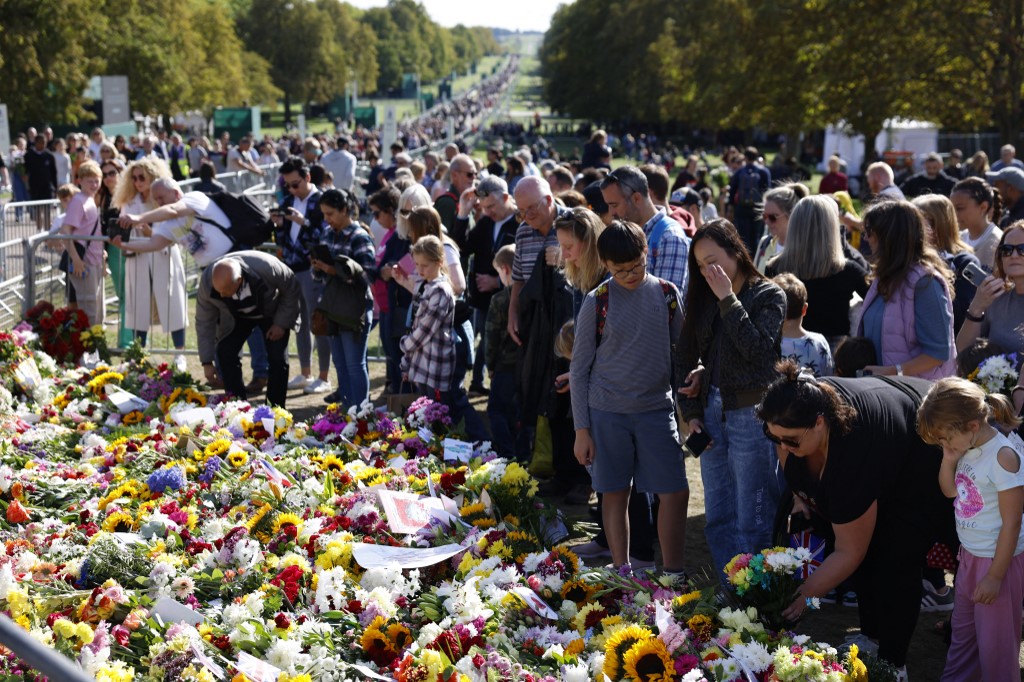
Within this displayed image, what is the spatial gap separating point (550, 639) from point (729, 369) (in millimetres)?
1563

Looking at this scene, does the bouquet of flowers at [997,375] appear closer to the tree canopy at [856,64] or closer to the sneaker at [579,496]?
the sneaker at [579,496]

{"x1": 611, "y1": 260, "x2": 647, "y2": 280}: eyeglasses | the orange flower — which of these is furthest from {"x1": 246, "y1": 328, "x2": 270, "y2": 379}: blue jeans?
{"x1": 611, "y1": 260, "x2": 647, "y2": 280}: eyeglasses

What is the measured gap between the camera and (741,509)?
200 inches

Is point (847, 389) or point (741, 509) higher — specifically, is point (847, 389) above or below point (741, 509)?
above

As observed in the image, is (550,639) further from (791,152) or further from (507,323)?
(791,152)

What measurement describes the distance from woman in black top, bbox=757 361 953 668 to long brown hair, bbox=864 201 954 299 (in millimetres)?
1097

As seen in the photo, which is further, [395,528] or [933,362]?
[933,362]

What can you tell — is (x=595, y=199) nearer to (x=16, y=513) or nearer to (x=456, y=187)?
(x=456, y=187)

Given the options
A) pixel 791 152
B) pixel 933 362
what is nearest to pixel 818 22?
pixel 791 152

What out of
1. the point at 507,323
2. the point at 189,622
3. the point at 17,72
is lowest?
the point at 189,622

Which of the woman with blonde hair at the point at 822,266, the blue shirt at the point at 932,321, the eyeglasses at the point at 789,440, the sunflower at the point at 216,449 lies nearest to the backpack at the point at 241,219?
the sunflower at the point at 216,449

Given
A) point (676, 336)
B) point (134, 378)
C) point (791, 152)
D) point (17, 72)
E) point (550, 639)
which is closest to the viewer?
point (550, 639)

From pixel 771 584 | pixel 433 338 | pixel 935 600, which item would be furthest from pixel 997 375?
pixel 433 338

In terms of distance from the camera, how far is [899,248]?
5586mm
